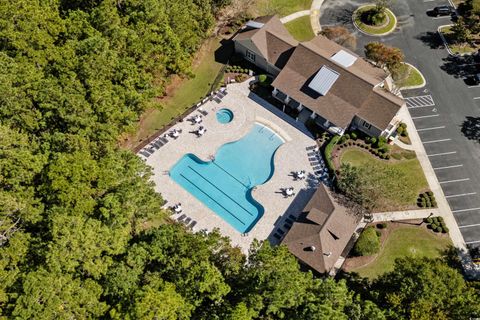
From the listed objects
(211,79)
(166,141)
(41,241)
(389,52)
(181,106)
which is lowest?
(41,241)

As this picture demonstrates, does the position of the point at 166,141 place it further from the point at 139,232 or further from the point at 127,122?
the point at 139,232

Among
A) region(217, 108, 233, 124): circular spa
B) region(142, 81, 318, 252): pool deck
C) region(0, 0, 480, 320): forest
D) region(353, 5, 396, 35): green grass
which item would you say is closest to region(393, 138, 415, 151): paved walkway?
region(142, 81, 318, 252): pool deck

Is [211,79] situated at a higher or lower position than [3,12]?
higher

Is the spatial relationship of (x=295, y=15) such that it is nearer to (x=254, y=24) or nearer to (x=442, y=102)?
(x=254, y=24)

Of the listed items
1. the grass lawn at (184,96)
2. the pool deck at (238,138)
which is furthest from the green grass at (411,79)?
the grass lawn at (184,96)

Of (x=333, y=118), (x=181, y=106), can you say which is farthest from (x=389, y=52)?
(x=181, y=106)

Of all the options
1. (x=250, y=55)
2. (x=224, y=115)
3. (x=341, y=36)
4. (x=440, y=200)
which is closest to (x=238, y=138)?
(x=224, y=115)

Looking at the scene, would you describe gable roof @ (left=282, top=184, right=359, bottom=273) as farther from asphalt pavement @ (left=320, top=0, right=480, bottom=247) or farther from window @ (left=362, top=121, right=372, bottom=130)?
→ asphalt pavement @ (left=320, top=0, right=480, bottom=247)

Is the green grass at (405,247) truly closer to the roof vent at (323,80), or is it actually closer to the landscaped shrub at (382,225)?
the landscaped shrub at (382,225)
